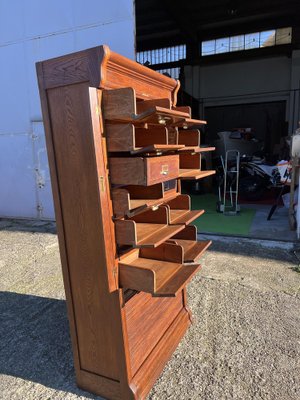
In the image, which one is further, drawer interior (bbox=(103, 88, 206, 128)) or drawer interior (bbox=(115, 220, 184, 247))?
drawer interior (bbox=(115, 220, 184, 247))

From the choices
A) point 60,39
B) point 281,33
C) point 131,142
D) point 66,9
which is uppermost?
Result: point 281,33

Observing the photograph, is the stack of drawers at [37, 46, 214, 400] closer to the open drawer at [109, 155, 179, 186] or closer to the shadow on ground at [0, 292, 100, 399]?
the open drawer at [109, 155, 179, 186]

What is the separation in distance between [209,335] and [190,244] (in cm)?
72

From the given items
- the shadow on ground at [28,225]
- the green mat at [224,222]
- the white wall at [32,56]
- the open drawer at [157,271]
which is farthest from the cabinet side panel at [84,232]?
the shadow on ground at [28,225]

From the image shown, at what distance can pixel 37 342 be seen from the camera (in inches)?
86.9

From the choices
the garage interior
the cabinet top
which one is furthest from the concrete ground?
the garage interior

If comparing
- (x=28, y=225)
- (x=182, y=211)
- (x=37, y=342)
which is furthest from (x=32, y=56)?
(x=37, y=342)

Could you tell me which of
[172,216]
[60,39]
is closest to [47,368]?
[172,216]

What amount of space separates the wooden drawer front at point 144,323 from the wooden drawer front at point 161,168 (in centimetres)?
74

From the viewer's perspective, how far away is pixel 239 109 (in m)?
11.2

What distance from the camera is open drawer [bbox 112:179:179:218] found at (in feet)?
4.72

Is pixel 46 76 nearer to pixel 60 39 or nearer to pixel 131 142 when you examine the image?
pixel 131 142

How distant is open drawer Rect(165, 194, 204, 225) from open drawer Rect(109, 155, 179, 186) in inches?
16.4

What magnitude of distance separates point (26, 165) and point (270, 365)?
490 cm
